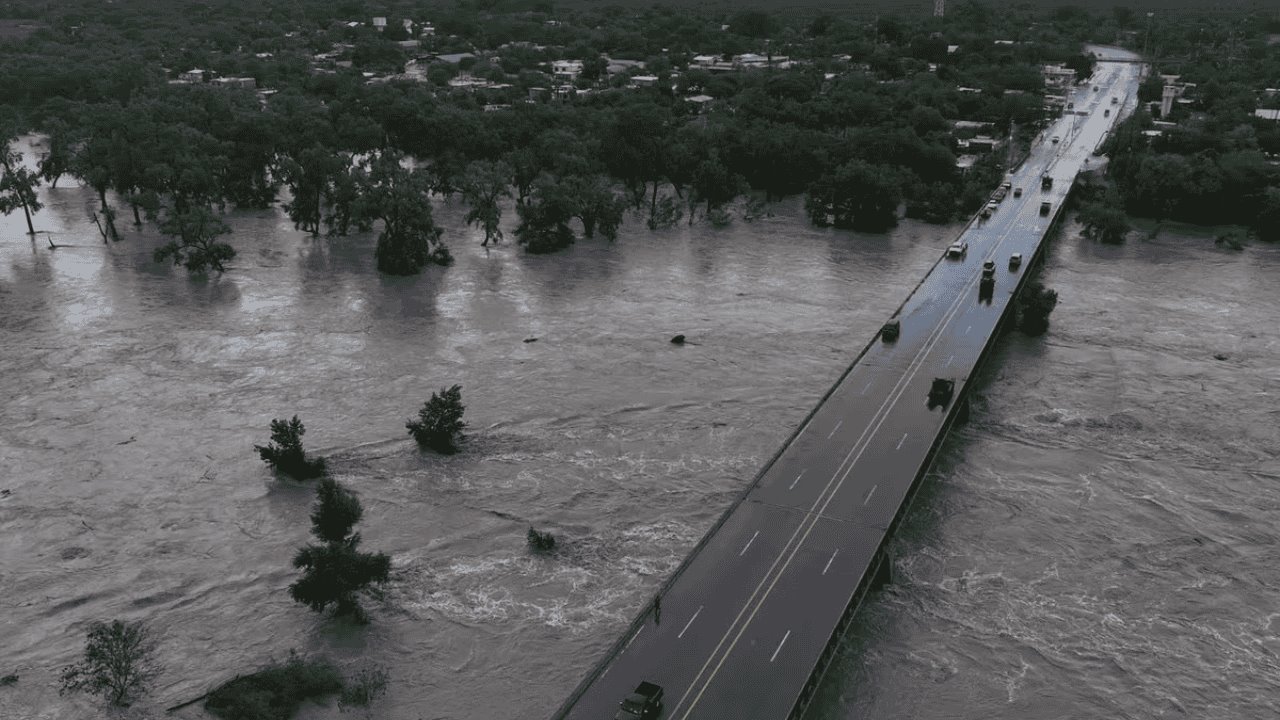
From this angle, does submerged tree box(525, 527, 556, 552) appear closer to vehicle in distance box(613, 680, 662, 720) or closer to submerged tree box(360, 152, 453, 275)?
vehicle in distance box(613, 680, 662, 720)

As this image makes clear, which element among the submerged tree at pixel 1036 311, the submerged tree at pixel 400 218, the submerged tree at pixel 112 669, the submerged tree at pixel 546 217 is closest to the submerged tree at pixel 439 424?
the submerged tree at pixel 112 669

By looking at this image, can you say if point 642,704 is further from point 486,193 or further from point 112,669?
point 486,193

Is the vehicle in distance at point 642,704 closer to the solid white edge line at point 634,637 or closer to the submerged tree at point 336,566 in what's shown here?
the solid white edge line at point 634,637

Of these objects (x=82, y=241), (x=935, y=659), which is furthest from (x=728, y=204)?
(x=935, y=659)

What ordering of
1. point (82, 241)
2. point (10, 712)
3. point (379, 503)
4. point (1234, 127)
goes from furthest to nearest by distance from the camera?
point (1234, 127) < point (82, 241) < point (379, 503) < point (10, 712)

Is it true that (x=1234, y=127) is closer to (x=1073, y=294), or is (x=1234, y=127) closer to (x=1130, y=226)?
(x=1130, y=226)
